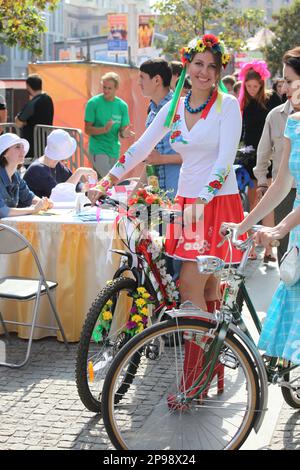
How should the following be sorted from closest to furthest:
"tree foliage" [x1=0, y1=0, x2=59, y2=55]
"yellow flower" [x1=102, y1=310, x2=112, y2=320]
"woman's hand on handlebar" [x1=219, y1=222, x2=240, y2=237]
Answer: "woman's hand on handlebar" [x1=219, y1=222, x2=240, y2=237]
"yellow flower" [x1=102, y1=310, x2=112, y2=320]
"tree foliage" [x1=0, y1=0, x2=59, y2=55]

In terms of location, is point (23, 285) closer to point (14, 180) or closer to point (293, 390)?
point (14, 180)

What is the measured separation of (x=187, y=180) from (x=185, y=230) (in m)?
0.29

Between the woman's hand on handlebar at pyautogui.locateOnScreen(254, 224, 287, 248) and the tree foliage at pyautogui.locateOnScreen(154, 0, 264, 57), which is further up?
the tree foliage at pyautogui.locateOnScreen(154, 0, 264, 57)

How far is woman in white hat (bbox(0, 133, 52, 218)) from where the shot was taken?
6.47m

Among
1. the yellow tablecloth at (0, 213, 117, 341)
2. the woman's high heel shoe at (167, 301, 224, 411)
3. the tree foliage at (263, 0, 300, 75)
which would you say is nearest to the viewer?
the woman's high heel shoe at (167, 301, 224, 411)

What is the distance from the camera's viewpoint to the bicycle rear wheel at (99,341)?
14.8 ft

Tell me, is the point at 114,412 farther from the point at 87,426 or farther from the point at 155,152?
the point at 155,152

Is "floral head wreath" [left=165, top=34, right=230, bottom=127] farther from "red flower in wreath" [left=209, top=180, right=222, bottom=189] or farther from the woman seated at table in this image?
the woman seated at table

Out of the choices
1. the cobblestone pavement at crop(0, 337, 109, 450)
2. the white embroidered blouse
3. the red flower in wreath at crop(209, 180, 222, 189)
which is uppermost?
the white embroidered blouse

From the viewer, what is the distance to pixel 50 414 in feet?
15.3

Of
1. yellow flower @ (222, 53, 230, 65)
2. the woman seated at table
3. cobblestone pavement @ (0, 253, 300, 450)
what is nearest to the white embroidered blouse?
yellow flower @ (222, 53, 230, 65)

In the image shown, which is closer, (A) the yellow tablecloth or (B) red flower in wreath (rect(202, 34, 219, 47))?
(B) red flower in wreath (rect(202, 34, 219, 47))

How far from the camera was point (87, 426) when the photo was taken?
14.7 feet

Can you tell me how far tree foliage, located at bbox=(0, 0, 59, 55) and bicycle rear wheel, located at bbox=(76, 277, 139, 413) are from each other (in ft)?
23.6
